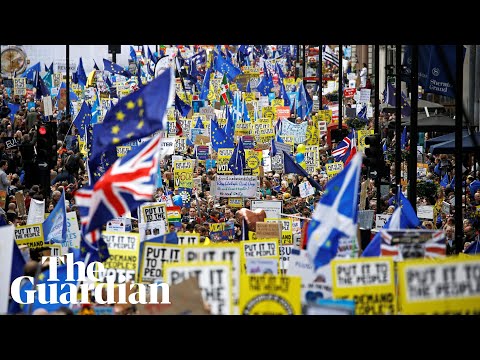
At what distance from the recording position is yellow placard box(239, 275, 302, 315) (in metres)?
13.3

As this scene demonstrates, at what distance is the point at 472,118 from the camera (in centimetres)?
4009

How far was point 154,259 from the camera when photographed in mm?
15734

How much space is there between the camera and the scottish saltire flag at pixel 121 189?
14.5 metres

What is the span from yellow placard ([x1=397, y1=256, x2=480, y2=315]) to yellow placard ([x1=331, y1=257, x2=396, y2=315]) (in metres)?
0.73

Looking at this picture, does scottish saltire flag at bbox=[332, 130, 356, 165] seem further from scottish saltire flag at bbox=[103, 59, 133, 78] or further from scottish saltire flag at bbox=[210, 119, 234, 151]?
scottish saltire flag at bbox=[103, 59, 133, 78]

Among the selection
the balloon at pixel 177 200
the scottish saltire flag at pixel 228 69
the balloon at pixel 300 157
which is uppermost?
the scottish saltire flag at pixel 228 69

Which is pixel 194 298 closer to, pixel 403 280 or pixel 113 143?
pixel 403 280

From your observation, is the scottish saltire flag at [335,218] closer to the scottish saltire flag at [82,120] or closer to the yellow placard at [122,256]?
the yellow placard at [122,256]

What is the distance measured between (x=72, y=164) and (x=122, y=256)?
16150mm

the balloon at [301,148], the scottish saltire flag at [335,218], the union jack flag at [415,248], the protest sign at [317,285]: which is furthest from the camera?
the balloon at [301,148]

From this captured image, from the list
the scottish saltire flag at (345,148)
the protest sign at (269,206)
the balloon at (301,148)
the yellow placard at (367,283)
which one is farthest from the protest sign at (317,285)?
the balloon at (301,148)

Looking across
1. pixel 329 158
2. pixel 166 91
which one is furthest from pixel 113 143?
pixel 329 158

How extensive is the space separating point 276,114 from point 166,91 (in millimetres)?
31063

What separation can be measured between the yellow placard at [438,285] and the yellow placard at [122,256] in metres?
4.40
